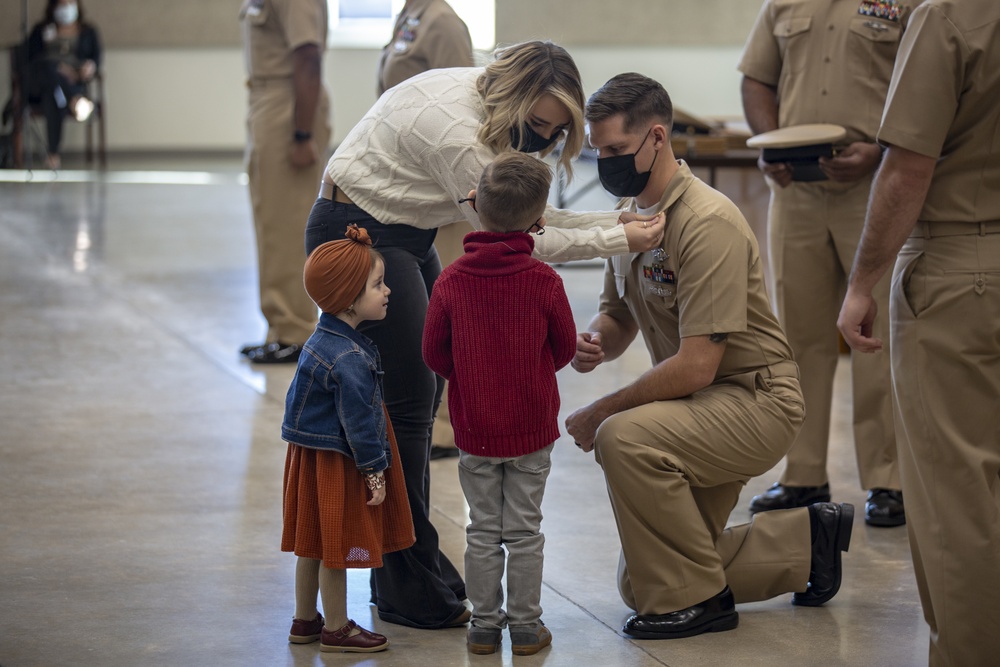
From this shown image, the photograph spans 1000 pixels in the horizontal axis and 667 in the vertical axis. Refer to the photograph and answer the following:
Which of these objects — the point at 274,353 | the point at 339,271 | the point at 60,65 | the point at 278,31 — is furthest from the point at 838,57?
the point at 60,65

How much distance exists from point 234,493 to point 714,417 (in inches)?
66.7

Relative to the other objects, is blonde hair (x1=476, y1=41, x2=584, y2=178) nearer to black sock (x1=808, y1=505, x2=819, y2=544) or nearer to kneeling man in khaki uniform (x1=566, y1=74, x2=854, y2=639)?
kneeling man in khaki uniform (x1=566, y1=74, x2=854, y2=639)

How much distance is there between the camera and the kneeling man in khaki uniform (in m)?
2.76

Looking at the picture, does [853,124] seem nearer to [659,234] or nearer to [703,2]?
[659,234]

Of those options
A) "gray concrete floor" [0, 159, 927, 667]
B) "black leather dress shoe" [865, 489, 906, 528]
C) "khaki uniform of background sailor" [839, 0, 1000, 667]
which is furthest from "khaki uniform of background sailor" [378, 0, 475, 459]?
"khaki uniform of background sailor" [839, 0, 1000, 667]

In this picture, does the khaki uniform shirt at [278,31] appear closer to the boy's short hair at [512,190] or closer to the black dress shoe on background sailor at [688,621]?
the boy's short hair at [512,190]

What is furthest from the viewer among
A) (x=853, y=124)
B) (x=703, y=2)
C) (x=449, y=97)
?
(x=703, y=2)

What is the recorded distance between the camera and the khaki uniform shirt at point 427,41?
4465 millimetres

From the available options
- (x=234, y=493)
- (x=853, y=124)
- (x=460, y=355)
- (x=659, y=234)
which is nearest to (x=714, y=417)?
(x=659, y=234)

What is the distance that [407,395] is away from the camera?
2.85 m

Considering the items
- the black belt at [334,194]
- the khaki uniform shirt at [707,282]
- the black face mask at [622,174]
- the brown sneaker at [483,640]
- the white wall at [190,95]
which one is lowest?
the white wall at [190,95]

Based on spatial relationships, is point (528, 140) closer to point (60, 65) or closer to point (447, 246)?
point (447, 246)

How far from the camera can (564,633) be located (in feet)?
9.26

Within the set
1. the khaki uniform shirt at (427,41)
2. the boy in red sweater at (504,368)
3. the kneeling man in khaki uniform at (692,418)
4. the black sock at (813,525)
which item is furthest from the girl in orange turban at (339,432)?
the khaki uniform shirt at (427,41)
